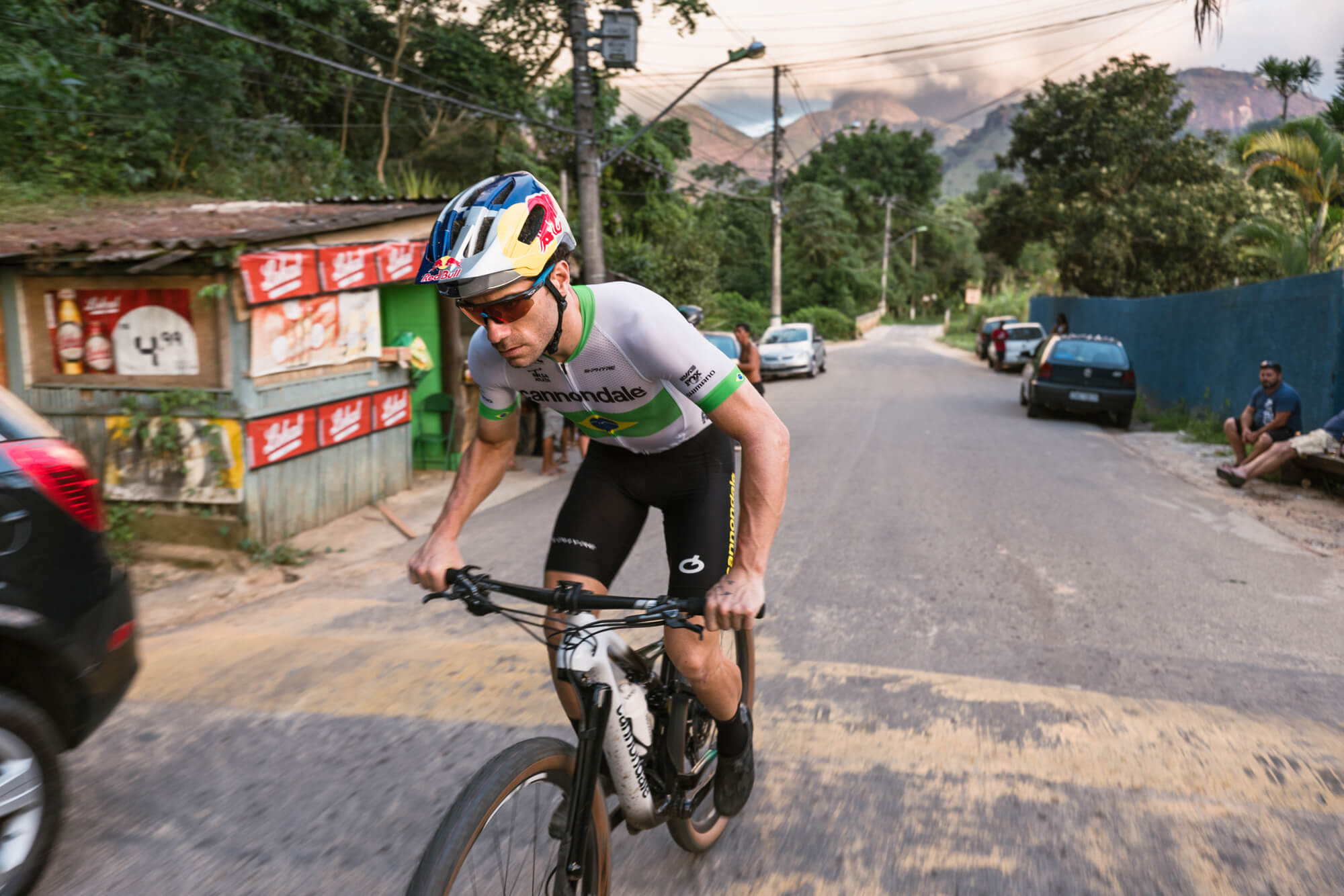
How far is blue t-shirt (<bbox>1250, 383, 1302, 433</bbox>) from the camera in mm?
10445

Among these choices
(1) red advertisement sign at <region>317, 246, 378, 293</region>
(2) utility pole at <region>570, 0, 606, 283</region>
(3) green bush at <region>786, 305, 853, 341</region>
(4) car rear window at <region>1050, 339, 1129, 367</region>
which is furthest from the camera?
(3) green bush at <region>786, 305, 853, 341</region>

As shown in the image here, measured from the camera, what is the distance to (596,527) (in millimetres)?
2895

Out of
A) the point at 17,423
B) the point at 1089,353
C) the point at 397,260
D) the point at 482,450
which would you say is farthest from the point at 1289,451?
the point at 17,423

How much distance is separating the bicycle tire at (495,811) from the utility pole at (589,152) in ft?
39.8

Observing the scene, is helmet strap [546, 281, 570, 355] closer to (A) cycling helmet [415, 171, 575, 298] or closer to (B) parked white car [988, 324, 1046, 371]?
(A) cycling helmet [415, 171, 575, 298]

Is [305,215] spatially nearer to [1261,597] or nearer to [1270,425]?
[1261,597]

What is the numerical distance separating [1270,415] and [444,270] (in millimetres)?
11087

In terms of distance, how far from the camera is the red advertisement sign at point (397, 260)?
970 cm

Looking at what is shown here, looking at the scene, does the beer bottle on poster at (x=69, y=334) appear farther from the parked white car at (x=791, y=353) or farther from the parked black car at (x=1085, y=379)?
the parked white car at (x=791, y=353)

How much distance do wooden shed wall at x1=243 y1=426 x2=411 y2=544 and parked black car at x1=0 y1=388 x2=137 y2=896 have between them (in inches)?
176

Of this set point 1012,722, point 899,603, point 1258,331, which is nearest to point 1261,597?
point 899,603

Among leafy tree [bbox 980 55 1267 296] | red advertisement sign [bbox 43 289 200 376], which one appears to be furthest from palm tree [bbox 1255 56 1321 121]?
red advertisement sign [bbox 43 289 200 376]

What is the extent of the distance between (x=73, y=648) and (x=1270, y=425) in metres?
11.2

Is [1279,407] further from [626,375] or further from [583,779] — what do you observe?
[583,779]
